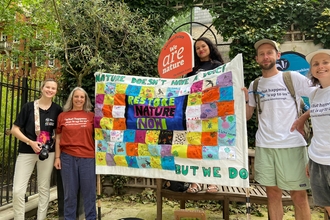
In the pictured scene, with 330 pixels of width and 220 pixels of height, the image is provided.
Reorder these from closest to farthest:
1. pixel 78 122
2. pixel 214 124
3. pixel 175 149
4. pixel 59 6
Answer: pixel 214 124, pixel 175 149, pixel 78 122, pixel 59 6

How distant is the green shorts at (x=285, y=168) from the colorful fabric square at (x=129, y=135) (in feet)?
5.04

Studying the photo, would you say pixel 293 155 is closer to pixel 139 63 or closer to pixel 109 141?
pixel 109 141

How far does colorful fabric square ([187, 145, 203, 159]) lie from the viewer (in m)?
2.78

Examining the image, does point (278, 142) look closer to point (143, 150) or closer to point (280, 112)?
point (280, 112)

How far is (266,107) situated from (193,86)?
2.78ft

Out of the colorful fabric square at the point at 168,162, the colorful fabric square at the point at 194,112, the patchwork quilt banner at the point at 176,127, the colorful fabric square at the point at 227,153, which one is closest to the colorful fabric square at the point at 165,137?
the patchwork quilt banner at the point at 176,127

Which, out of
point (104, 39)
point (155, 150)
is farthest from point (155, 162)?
point (104, 39)

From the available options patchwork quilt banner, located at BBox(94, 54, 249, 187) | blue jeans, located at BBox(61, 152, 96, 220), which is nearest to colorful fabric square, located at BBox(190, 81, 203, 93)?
patchwork quilt banner, located at BBox(94, 54, 249, 187)

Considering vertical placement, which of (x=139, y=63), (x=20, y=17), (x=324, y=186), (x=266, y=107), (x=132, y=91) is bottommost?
(x=324, y=186)

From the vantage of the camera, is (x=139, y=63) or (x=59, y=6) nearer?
(x=59, y=6)

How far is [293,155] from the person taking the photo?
2471 mm

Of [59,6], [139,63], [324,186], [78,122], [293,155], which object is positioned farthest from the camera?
[139,63]

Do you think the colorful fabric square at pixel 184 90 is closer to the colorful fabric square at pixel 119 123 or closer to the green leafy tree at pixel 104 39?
the colorful fabric square at pixel 119 123

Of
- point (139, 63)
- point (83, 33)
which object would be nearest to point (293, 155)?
point (139, 63)
